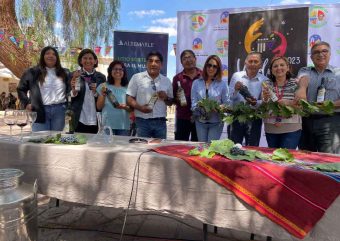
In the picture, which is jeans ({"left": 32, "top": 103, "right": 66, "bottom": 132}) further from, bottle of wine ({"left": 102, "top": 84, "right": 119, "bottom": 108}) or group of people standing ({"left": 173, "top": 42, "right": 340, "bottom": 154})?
group of people standing ({"left": 173, "top": 42, "right": 340, "bottom": 154})

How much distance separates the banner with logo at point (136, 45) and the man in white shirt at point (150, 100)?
2.05 metres

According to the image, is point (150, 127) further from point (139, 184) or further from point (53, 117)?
point (139, 184)

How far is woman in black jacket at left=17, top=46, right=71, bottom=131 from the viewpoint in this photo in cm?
341

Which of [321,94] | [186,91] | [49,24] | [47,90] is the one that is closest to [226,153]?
[321,94]

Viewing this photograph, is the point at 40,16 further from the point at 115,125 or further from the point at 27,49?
the point at 115,125

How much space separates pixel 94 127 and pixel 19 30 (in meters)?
5.31

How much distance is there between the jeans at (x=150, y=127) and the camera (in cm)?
337

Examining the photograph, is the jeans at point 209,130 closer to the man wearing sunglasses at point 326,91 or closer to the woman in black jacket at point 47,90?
the man wearing sunglasses at point 326,91

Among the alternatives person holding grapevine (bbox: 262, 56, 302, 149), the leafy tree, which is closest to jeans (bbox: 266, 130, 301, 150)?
person holding grapevine (bbox: 262, 56, 302, 149)

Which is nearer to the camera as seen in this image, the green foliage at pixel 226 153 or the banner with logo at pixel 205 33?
the green foliage at pixel 226 153

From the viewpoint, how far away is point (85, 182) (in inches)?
79.3

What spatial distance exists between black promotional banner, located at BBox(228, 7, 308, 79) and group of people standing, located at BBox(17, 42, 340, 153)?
1.16 metres

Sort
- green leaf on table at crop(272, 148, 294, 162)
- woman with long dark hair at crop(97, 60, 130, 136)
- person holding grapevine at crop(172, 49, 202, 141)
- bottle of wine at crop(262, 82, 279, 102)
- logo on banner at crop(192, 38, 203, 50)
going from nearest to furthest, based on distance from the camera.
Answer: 1. green leaf on table at crop(272, 148, 294, 162)
2. bottle of wine at crop(262, 82, 279, 102)
3. woman with long dark hair at crop(97, 60, 130, 136)
4. person holding grapevine at crop(172, 49, 202, 141)
5. logo on banner at crop(192, 38, 203, 50)

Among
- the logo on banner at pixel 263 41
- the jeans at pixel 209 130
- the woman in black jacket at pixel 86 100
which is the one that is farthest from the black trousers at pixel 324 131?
the woman in black jacket at pixel 86 100
